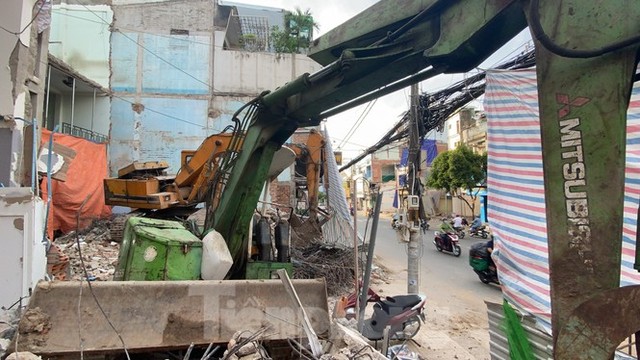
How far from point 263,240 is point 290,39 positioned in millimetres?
17870

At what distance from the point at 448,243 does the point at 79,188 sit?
43.0ft

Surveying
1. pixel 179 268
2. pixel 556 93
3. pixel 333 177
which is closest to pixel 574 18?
pixel 556 93

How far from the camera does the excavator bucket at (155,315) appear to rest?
3.49 metres

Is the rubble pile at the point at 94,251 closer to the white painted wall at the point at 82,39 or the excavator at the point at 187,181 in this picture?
the excavator at the point at 187,181

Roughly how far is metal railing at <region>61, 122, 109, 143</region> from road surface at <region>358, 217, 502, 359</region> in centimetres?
1234

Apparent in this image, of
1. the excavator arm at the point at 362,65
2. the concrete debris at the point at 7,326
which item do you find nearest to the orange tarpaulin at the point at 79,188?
the concrete debris at the point at 7,326

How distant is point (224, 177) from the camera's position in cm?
571

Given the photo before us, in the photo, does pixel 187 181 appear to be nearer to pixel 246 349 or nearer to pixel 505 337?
pixel 246 349

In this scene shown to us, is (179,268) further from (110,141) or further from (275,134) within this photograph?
(110,141)

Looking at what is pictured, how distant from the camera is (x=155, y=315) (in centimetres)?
376

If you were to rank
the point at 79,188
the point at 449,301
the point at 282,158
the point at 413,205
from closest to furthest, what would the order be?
1. the point at 282,158
2. the point at 413,205
3. the point at 449,301
4. the point at 79,188

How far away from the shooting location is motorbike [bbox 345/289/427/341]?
553 cm

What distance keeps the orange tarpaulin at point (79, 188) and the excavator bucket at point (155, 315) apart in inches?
365

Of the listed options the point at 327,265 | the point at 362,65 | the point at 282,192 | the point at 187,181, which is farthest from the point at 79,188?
the point at 362,65
